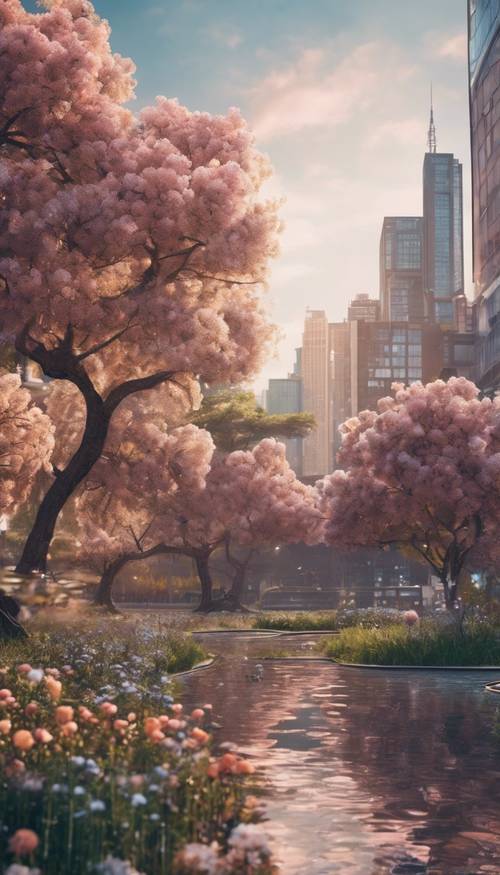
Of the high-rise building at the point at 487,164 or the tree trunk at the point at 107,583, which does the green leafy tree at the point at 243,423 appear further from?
the high-rise building at the point at 487,164

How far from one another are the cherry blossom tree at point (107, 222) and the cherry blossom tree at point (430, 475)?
34.3 feet

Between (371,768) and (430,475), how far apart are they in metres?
23.7

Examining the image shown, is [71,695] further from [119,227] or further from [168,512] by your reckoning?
[168,512]

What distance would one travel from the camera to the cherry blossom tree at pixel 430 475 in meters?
35.6

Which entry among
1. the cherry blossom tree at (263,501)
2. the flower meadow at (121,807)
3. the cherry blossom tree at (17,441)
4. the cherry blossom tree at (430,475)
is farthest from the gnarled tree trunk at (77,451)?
the cherry blossom tree at (263,501)

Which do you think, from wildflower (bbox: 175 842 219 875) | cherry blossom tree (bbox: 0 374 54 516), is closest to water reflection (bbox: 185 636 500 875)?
wildflower (bbox: 175 842 219 875)

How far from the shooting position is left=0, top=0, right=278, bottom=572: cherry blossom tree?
78.0 feet

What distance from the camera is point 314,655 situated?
31281mm

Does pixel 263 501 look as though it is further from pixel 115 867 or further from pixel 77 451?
pixel 115 867

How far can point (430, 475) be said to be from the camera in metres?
35.6

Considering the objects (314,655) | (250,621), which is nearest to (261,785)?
(314,655)

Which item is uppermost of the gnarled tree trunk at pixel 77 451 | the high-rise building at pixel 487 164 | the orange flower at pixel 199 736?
the high-rise building at pixel 487 164

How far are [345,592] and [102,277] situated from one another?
59.4 metres

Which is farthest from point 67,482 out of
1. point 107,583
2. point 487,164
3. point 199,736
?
point 487,164
